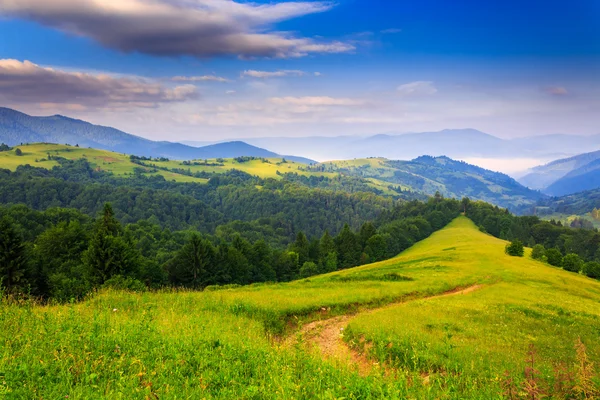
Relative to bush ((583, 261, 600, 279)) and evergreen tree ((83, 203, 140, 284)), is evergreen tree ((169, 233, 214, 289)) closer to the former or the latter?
evergreen tree ((83, 203, 140, 284))

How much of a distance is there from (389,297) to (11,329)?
25.2 m

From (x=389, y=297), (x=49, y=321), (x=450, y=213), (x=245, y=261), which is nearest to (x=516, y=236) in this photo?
(x=450, y=213)

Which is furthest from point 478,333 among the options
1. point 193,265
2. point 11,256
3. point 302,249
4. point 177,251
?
point 302,249

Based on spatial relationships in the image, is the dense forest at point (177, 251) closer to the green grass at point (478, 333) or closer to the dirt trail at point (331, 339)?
the dirt trail at point (331, 339)

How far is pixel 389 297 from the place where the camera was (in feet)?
92.8

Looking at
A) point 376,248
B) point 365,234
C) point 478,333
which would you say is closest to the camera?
point 478,333

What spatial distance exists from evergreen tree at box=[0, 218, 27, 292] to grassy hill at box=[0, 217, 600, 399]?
41713mm

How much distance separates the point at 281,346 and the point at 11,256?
54.6 meters

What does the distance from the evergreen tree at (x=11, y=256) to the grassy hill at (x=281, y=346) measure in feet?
137

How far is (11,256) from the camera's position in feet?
155

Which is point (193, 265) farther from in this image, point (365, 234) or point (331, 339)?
point (365, 234)

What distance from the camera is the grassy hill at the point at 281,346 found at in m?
8.00

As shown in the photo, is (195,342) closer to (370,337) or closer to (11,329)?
(11,329)

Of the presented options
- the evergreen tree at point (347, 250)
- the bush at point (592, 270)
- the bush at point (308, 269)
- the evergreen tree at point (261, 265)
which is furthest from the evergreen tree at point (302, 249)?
the bush at point (592, 270)
